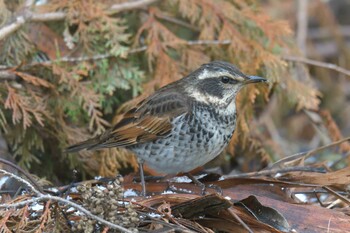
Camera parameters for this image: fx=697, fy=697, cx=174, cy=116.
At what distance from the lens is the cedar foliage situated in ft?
19.8

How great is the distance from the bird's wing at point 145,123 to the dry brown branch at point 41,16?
3.88 feet

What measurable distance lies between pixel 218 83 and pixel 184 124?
464 mm

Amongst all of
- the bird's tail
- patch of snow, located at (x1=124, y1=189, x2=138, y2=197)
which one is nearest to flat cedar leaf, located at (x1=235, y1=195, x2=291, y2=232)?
patch of snow, located at (x1=124, y1=189, x2=138, y2=197)

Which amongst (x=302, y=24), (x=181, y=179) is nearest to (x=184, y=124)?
(x=181, y=179)

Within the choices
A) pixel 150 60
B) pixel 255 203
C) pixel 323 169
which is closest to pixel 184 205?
pixel 255 203

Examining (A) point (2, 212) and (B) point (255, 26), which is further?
(B) point (255, 26)

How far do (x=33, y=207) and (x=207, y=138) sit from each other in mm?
1400

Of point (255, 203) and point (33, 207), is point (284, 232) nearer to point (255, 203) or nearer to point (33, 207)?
point (255, 203)

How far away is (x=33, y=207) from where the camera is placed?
4637 millimetres

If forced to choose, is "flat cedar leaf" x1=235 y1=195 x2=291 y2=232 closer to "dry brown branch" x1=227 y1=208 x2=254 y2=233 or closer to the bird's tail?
"dry brown branch" x1=227 y1=208 x2=254 y2=233

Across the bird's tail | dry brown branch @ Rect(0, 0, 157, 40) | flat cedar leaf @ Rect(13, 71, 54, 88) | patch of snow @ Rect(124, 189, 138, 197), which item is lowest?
patch of snow @ Rect(124, 189, 138, 197)

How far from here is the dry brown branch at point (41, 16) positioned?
5.98 metres

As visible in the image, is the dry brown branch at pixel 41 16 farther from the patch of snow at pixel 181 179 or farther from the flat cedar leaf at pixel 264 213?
the flat cedar leaf at pixel 264 213

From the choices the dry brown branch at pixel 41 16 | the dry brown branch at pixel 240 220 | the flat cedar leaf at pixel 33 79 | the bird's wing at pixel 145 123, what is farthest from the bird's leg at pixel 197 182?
the dry brown branch at pixel 41 16
